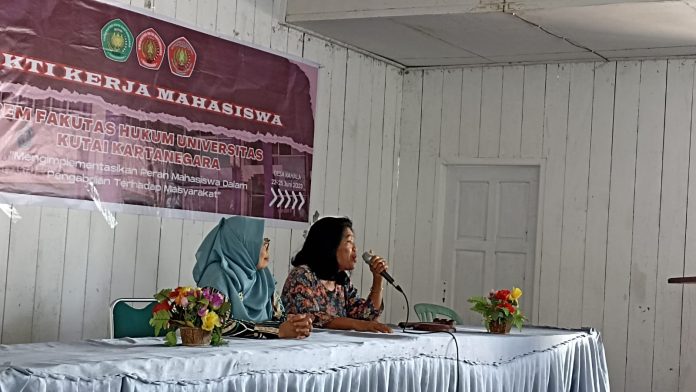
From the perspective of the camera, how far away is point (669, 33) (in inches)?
259

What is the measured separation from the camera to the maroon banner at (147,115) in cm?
498

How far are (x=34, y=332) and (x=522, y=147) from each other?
4065 mm

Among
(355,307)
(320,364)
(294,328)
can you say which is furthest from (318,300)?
(320,364)

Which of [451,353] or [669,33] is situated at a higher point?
[669,33]

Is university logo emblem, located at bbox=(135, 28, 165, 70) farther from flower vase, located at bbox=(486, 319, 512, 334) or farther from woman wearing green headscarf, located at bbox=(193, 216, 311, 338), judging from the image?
flower vase, located at bbox=(486, 319, 512, 334)

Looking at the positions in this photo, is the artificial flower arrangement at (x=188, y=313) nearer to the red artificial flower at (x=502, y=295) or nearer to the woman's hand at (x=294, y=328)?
the woman's hand at (x=294, y=328)

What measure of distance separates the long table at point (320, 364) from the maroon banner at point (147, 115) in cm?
167

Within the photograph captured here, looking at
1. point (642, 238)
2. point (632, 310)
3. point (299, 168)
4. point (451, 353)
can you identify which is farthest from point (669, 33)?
point (451, 353)

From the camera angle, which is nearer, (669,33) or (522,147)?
(669,33)

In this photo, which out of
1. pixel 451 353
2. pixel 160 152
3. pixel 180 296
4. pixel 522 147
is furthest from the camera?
pixel 522 147

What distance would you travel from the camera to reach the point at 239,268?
471cm

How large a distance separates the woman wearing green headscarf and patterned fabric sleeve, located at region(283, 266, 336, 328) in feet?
0.40

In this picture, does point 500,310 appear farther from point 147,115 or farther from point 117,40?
point 117,40

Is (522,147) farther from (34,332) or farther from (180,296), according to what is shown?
(180,296)
